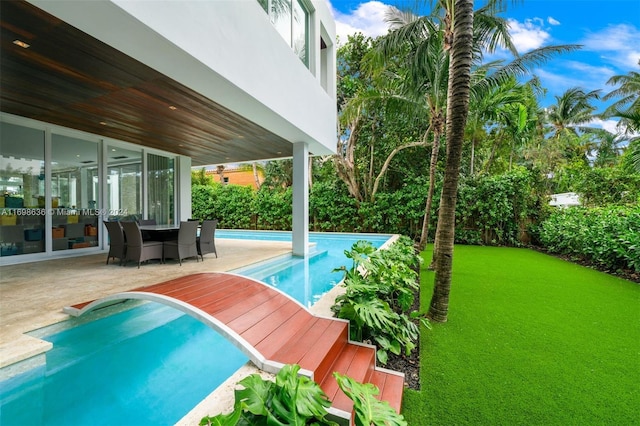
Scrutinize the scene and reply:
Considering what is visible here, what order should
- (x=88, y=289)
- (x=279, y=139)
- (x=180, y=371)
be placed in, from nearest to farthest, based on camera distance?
1. (x=180, y=371)
2. (x=88, y=289)
3. (x=279, y=139)

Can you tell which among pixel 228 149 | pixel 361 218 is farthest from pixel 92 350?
pixel 361 218

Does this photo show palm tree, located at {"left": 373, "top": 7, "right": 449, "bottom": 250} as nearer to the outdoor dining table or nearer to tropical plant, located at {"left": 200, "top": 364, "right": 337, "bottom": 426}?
the outdoor dining table

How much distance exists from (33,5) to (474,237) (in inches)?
564

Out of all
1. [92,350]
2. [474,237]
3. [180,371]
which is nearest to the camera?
[180,371]

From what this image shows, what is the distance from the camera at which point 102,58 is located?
3.98 m

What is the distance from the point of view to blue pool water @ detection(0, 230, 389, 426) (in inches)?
99.2

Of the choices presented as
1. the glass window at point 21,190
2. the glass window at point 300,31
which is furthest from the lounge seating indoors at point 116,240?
the glass window at point 300,31

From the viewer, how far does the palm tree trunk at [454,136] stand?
13.3 feet

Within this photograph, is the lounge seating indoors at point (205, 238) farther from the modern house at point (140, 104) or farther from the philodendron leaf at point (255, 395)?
the philodendron leaf at point (255, 395)

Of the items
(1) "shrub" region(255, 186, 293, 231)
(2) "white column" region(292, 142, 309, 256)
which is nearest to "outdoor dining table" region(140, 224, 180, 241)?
(2) "white column" region(292, 142, 309, 256)

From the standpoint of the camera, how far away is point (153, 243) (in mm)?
7305

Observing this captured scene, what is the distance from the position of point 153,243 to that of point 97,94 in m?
3.52

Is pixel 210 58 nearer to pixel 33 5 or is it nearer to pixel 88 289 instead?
pixel 33 5

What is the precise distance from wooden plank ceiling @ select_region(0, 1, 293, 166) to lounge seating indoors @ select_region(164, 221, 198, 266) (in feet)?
8.20
